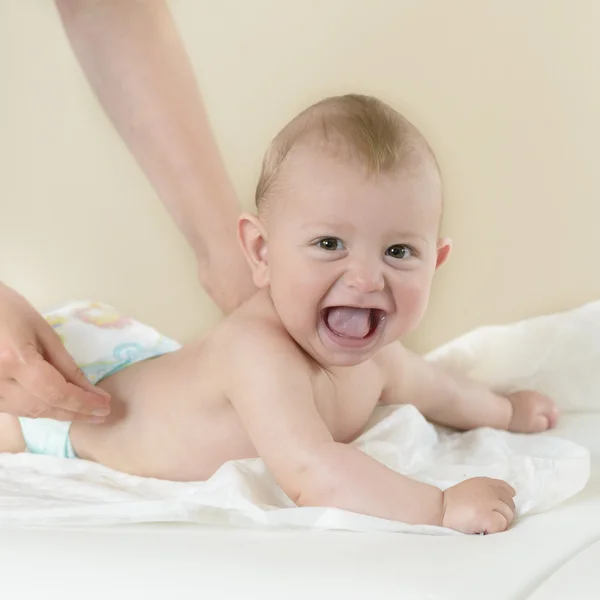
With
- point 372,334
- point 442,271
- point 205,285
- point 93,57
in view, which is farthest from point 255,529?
point 442,271

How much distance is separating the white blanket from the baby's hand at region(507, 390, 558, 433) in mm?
55

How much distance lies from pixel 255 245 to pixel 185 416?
185 millimetres

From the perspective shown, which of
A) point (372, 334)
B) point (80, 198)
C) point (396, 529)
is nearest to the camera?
point (396, 529)

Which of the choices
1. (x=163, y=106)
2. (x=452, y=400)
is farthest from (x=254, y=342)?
(x=163, y=106)

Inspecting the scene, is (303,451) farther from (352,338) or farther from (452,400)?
(452,400)

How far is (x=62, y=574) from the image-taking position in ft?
2.17

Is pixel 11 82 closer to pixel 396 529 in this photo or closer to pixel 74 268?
pixel 74 268

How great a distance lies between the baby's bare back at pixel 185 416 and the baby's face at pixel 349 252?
52 millimetres

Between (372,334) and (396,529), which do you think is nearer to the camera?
(396,529)

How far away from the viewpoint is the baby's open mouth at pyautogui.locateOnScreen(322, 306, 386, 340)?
2.77 ft

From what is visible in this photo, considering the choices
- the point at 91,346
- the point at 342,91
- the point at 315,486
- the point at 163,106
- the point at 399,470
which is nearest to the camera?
the point at 315,486

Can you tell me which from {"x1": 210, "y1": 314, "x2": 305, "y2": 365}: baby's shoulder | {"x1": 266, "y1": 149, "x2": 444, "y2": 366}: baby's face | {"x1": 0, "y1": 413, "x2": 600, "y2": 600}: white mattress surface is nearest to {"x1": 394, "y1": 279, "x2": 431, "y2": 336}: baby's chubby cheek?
{"x1": 266, "y1": 149, "x2": 444, "y2": 366}: baby's face

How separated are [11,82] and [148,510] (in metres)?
1.14

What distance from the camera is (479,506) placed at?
0.74 metres
